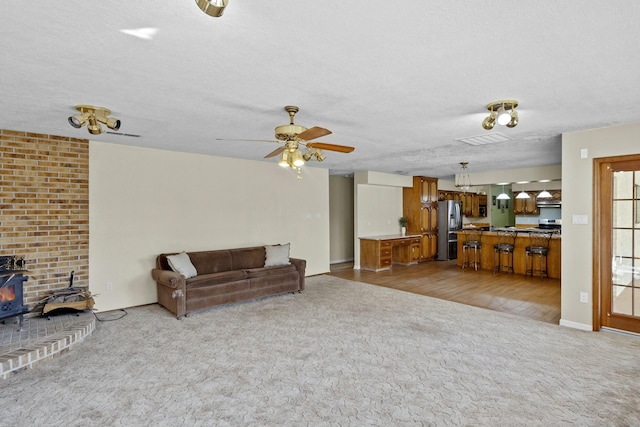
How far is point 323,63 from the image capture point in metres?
2.28

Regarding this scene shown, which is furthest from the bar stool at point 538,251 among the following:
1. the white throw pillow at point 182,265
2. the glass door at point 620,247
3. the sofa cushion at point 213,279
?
the white throw pillow at point 182,265

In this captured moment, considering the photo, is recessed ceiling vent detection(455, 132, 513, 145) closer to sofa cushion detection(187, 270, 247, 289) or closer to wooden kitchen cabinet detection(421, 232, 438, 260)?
sofa cushion detection(187, 270, 247, 289)

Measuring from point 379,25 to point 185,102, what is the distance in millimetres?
1988

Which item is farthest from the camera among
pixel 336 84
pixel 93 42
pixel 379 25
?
pixel 336 84

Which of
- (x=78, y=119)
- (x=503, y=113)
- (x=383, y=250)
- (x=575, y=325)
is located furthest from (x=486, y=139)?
(x=78, y=119)

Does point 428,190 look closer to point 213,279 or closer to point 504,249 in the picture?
point 504,249

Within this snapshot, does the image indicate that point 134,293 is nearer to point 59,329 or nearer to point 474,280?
point 59,329

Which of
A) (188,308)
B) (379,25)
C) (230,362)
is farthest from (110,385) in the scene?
(379,25)

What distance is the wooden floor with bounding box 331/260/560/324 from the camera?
196 inches

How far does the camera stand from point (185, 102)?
121 inches

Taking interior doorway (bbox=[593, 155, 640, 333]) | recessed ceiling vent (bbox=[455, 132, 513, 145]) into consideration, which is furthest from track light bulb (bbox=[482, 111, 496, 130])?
interior doorway (bbox=[593, 155, 640, 333])

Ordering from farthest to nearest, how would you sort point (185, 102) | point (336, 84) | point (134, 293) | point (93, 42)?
1. point (134, 293)
2. point (185, 102)
3. point (336, 84)
4. point (93, 42)

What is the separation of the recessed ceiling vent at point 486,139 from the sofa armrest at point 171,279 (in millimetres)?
4178

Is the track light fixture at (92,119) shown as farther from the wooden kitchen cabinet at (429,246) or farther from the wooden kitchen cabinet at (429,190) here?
the wooden kitchen cabinet at (429,246)
